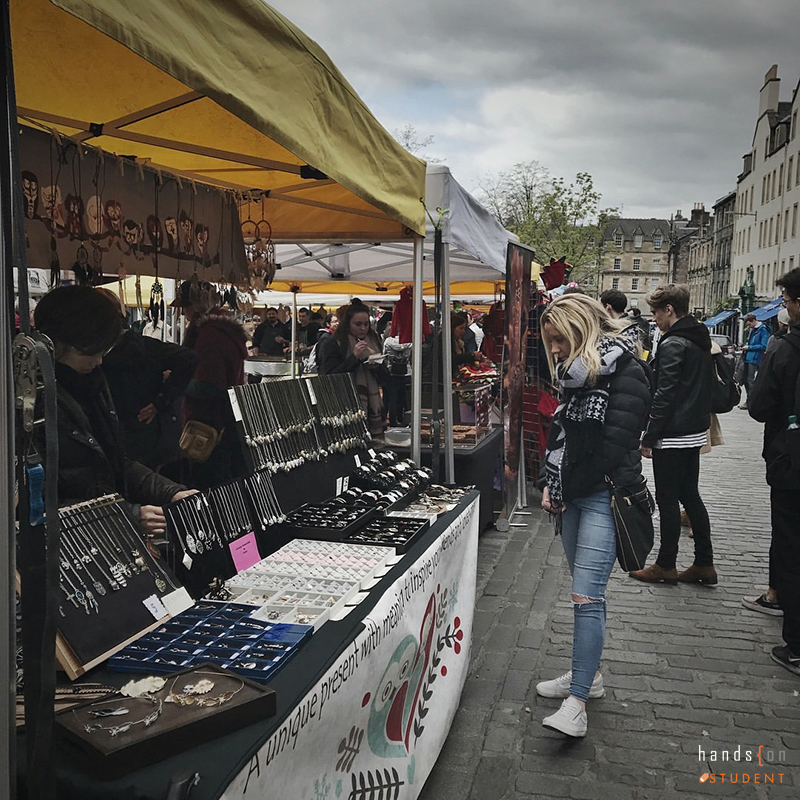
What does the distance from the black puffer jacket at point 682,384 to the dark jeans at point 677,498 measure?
0.19 m

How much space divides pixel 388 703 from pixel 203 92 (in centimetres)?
179

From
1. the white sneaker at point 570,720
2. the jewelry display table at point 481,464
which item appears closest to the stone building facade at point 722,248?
the jewelry display table at point 481,464

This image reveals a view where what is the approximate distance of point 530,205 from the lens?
111 ft

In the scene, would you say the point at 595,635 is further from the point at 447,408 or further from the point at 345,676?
the point at 447,408

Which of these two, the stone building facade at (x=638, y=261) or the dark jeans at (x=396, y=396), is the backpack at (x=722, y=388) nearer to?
the dark jeans at (x=396, y=396)

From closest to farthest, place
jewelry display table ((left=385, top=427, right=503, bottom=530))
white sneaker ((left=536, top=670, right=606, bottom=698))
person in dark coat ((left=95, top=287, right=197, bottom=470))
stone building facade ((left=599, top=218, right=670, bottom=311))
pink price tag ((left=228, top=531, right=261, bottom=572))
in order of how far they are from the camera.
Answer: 1. pink price tag ((left=228, top=531, right=261, bottom=572))
2. white sneaker ((left=536, top=670, right=606, bottom=698))
3. person in dark coat ((left=95, top=287, right=197, bottom=470))
4. jewelry display table ((left=385, top=427, right=503, bottom=530))
5. stone building facade ((left=599, top=218, right=670, bottom=311))

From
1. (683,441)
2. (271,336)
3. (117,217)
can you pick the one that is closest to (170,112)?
(117,217)

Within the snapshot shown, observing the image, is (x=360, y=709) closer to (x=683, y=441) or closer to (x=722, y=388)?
(x=683, y=441)

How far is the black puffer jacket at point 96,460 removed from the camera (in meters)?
2.30

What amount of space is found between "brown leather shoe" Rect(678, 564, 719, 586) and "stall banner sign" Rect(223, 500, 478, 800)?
244 centimetres

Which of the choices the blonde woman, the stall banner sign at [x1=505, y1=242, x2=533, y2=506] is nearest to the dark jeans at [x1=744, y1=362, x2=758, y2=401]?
the stall banner sign at [x1=505, y1=242, x2=533, y2=506]

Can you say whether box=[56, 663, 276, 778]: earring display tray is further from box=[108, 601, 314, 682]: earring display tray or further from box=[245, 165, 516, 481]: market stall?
box=[245, 165, 516, 481]: market stall

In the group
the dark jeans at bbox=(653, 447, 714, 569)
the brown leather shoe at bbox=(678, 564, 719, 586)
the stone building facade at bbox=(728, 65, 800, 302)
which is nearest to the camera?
the dark jeans at bbox=(653, 447, 714, 569)

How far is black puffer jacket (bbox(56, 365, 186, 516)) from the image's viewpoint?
2.30 metres
